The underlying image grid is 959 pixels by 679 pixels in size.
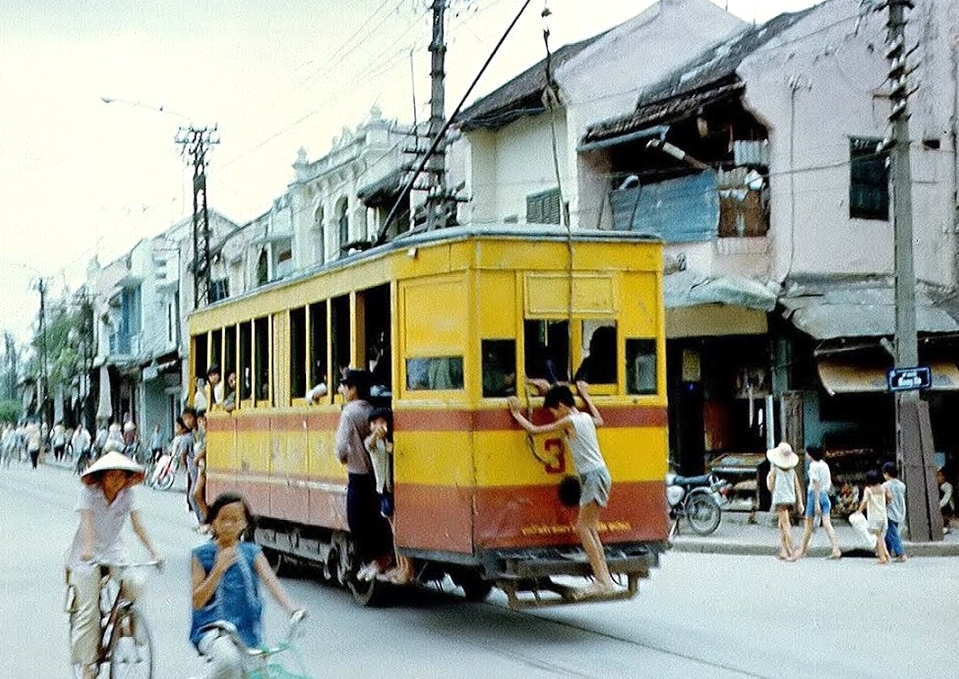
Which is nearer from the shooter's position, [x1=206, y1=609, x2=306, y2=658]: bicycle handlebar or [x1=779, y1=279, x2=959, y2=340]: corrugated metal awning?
[x1=206, y1=609, x2=306, y2=658]: bicycle handlebar

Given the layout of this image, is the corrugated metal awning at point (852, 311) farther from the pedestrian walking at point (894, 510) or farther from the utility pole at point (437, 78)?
the utility pole at point (437, 78)

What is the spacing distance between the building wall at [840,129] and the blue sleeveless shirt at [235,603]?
56.2ft

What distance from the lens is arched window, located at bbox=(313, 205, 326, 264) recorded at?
41.0 metres

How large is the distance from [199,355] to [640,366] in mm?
7504

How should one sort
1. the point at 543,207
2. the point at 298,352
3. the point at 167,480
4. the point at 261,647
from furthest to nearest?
the point at 167,480
the point at 543,207
the point at 298,352
the point at 261,647

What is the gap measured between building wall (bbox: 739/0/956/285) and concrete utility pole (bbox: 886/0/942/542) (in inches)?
146

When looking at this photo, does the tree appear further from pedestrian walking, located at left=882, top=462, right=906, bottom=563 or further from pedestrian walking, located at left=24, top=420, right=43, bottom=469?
pedestrian walking, located at left=882, top=462, right=906, bottom=563

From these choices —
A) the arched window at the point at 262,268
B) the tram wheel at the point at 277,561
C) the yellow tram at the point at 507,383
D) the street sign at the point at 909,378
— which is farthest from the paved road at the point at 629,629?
the arched window at the point at 262,268

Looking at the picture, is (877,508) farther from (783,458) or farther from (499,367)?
(499,367)

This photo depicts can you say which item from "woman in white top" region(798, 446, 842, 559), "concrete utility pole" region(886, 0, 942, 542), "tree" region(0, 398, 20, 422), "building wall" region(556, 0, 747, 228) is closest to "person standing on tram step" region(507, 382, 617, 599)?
"woman in white top" region(798, 446, 842, 559)

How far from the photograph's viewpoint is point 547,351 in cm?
1101

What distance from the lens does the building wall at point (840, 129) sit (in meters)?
22.8

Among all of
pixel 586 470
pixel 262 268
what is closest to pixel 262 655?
pixel 586 470

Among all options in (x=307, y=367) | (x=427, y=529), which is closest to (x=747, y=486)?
(x=307, y=367)
